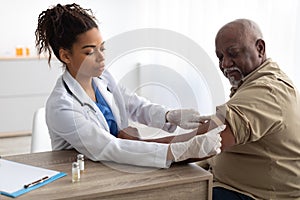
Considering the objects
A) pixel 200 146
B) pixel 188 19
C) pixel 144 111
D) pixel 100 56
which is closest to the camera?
pixel 200 146

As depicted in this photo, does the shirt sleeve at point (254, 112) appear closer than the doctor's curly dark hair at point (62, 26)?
Yes

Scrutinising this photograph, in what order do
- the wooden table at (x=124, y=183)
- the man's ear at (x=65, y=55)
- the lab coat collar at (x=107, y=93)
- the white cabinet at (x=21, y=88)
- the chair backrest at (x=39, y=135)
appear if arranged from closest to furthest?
the wooden table at (x=124, y=183) < the man's ear at (x=65, y=55) < the lab coat collar at (x=107, y=93) < the chair backrest at (x=39, y=135) < the white cabinet at (x=21, y=88)

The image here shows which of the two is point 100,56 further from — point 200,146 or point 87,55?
point 200,146

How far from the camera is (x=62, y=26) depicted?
1554 mm

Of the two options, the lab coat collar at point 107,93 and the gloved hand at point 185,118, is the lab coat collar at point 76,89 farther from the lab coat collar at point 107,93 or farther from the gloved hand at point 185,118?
the gloved hand at point 185,118

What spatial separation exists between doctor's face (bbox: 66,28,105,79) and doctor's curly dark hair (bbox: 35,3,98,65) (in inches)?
0.8

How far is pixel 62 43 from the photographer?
1571 mm

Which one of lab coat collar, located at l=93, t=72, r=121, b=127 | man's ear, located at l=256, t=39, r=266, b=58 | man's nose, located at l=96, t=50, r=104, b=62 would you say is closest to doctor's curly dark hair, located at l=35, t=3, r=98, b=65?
man's nose, located at l=96, t=50, r=104, b=62

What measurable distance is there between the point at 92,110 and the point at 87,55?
0.66 feet

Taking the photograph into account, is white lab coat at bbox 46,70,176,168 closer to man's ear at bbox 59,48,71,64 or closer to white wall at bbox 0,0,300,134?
man's ear at bbox 59,48,71,64

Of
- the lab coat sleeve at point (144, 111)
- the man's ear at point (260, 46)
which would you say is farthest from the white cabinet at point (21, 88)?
the man's ear at point (260, 46)

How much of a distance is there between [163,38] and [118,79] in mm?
226

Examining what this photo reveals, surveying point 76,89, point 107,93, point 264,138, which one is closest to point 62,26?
point 76,89

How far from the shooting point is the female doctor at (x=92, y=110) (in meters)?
1.37
